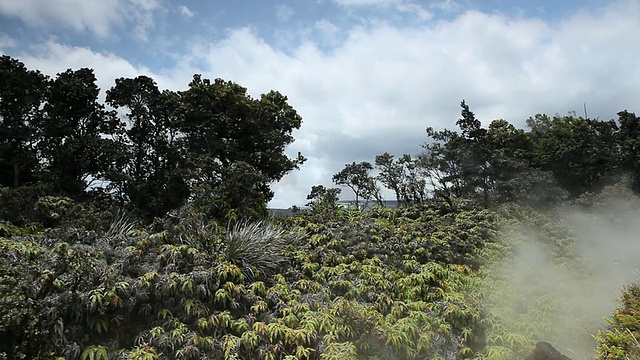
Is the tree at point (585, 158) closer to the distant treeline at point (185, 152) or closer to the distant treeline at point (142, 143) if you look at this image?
the distant treeline at point (185, 152)

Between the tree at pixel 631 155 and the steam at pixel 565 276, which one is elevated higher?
the tree at pixel 631 155

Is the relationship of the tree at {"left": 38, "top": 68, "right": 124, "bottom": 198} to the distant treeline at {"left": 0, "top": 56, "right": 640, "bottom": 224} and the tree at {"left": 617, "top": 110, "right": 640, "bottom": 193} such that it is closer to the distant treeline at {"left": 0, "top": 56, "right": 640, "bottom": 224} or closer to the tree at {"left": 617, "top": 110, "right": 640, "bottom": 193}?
the distant treeline at {"left": 0, "top": 56, "right": 640, "bottom": 224}

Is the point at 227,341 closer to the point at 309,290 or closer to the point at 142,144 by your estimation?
the point at 309,290

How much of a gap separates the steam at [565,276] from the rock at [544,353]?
0.40 metres

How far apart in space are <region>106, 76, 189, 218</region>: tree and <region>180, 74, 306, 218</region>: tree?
67 centimetres

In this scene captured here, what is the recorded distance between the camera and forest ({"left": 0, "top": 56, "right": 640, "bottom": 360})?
17.8 feet

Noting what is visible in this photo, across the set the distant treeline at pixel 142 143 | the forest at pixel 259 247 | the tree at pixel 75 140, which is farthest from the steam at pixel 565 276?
the tree at pixel 75 140

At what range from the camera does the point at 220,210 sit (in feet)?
34.0

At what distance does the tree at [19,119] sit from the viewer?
1177cm

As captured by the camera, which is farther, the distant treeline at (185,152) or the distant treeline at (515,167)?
the distant treeline at (515,167)

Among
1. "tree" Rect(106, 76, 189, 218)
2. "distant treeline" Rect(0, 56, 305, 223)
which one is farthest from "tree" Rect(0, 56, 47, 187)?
"tree" Rect(106, 76, 189, 218)

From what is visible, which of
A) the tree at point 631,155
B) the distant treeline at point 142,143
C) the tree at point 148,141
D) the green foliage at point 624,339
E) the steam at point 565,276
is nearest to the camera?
the green foliage at point 624,339

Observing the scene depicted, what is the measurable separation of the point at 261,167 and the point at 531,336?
1069 cm

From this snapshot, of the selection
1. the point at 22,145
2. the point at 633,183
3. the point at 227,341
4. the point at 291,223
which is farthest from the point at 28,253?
the point at 633,183
